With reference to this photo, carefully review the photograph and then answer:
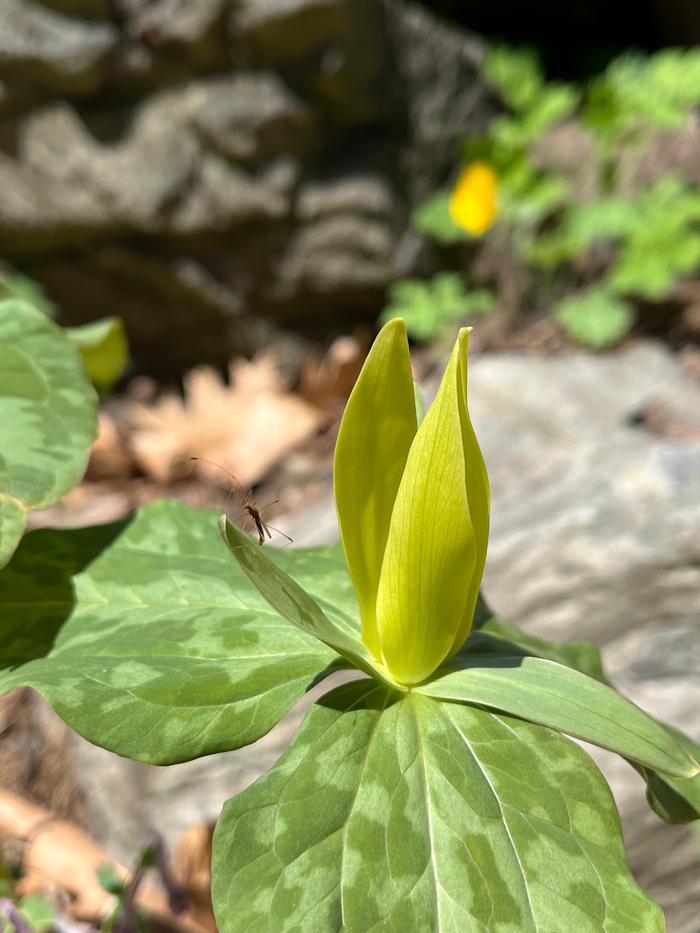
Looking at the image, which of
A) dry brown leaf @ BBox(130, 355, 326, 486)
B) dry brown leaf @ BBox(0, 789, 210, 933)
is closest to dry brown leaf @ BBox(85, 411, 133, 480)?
dry brown leaf @ BBox(130, 355, 326, 486)

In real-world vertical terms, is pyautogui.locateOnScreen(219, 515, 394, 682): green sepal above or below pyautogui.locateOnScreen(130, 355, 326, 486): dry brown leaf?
below

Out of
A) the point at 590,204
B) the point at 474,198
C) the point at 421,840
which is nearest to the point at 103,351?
the point at 421,840

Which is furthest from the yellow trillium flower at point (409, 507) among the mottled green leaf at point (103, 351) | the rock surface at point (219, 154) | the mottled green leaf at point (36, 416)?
the rock surface at point (219, 154)

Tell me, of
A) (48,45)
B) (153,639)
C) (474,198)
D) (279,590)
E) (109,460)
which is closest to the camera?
(279,590)

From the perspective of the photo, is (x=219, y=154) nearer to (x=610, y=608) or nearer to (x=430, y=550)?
(x=610, y=608)

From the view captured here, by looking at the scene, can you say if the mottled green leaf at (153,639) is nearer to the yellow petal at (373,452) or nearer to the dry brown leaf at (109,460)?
the yellow petal at (373,452)

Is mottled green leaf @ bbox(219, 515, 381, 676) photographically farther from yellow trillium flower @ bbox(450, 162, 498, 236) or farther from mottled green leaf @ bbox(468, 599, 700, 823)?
yellow trillium flower @ bbox(450, 162, 498, 236)
